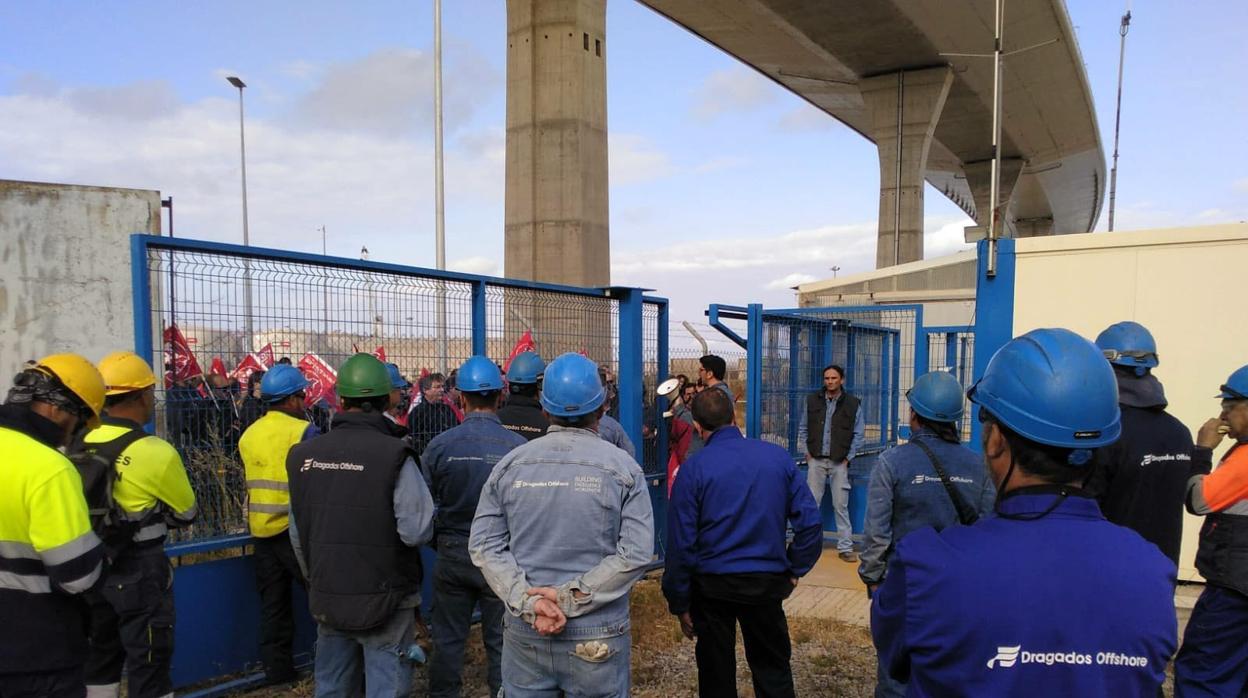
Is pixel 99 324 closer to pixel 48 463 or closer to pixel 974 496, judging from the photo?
pixel 48 463

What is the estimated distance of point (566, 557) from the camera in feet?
9.07

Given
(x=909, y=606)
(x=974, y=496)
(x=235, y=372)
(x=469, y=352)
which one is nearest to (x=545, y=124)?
(x=469, y=352)

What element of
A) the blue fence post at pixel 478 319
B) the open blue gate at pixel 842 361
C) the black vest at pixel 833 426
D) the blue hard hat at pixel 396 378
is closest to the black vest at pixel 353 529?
the blue hard hat at pixel 396 378

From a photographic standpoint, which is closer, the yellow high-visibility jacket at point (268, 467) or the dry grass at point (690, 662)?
the yellow high-visibility jacket at point (268, 467)

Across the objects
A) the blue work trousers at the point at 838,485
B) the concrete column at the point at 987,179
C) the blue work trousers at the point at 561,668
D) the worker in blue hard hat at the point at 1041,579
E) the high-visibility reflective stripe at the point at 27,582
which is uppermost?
the concrete column at the point at 987,179

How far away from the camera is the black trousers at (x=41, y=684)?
7.98 ft

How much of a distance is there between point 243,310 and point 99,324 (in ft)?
5.34

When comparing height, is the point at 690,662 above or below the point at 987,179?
below

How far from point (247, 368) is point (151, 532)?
1.22 meters

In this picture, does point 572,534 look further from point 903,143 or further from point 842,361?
point 903,143

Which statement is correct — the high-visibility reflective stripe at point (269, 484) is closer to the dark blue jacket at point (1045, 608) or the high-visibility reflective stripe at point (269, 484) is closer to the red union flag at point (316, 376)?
the red union flag at point (316, 376)

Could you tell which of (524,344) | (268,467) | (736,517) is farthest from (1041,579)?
(524,344)

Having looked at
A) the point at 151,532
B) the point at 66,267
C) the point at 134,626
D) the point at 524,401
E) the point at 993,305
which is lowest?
the point at 134,626

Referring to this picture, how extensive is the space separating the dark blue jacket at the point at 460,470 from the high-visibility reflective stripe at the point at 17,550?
1.79 meters
